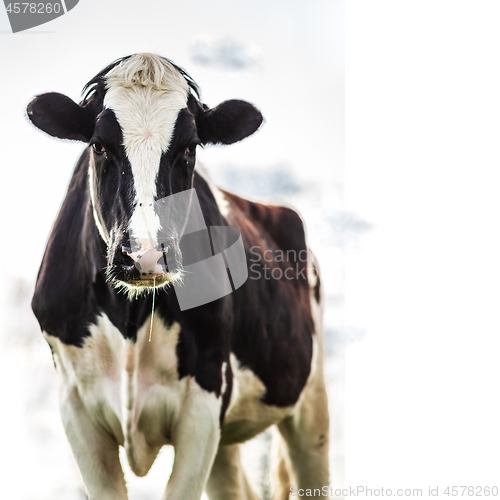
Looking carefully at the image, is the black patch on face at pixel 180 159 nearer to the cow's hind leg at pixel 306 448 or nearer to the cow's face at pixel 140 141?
the cow's face at pixel 140 141

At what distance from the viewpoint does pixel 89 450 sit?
298 cm

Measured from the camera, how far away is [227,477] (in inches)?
164

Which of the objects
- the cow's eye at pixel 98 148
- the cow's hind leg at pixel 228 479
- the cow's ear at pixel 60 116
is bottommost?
the cow's hind leg at pixel 228 479

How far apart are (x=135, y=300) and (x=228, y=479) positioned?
184 centimetres

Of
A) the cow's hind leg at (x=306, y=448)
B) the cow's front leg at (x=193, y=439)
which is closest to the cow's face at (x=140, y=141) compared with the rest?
the cow's front leg at (x=193, y=439)

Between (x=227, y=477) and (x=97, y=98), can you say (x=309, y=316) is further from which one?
(x=97, y=98)

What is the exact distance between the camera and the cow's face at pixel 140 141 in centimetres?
237

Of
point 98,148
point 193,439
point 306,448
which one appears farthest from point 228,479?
point 98,148

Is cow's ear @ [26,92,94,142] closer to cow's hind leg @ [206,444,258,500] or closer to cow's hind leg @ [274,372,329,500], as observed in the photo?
cow's hind leg @ [274,372,329,500]

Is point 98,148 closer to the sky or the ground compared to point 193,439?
closer to the sky

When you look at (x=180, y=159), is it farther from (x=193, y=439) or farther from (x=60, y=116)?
(x=193, y=439)

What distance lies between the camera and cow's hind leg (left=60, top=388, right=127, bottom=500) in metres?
2.96

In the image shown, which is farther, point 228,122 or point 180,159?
point 228,122

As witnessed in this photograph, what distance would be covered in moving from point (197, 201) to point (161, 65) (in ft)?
2.09
